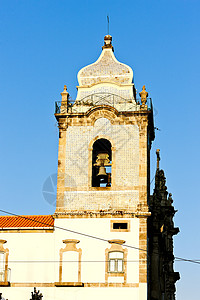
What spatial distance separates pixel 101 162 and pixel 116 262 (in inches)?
276

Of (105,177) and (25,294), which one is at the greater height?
(105,177)

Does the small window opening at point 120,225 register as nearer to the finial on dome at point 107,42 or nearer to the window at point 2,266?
the window at point 2,266

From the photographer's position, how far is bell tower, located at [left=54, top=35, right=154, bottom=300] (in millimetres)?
42125

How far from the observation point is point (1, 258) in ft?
143

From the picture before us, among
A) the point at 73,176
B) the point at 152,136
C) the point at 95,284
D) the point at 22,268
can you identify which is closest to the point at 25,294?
the point at 22,268

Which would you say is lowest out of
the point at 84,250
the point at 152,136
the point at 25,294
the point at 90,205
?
the point at 25,294

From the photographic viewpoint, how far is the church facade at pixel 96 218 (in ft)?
138

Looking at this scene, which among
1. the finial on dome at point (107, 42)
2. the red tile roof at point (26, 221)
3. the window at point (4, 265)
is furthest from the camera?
the finial on dome at point (107, 42)

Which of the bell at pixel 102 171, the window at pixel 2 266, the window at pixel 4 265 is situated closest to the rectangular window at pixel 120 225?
the bell at pixel 102 171

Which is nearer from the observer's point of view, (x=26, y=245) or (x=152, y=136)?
(x=26, y=245)

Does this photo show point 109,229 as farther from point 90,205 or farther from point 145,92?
point 145,92

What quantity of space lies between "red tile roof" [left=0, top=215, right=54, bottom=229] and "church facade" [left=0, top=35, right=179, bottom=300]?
0.22ft

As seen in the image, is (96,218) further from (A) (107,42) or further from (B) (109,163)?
(A) (107,42)

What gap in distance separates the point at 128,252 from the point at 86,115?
32.7 ft
